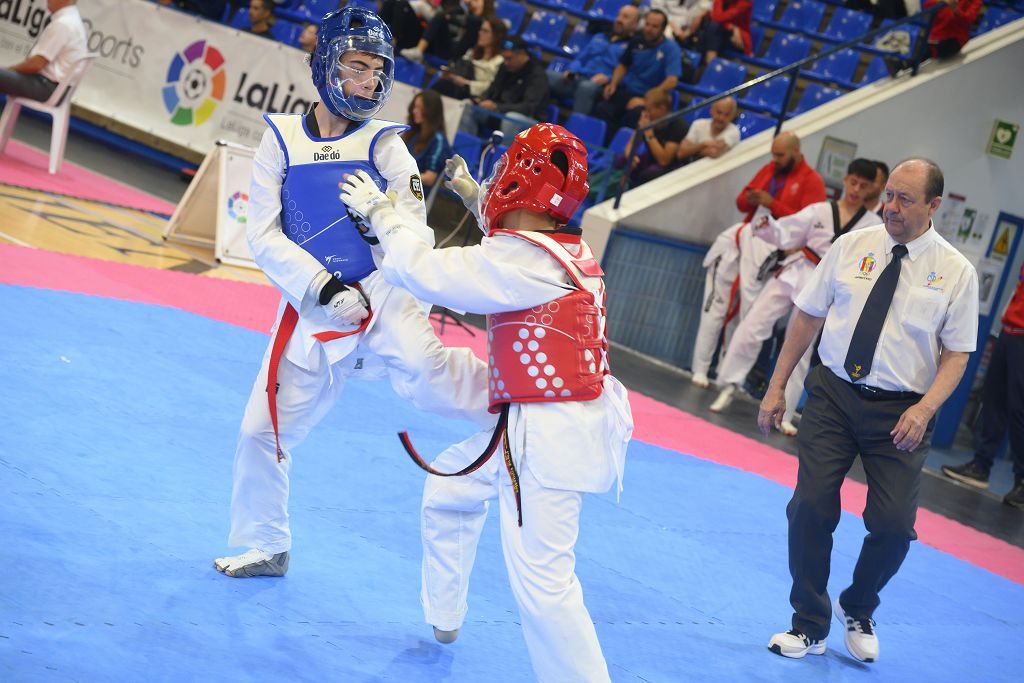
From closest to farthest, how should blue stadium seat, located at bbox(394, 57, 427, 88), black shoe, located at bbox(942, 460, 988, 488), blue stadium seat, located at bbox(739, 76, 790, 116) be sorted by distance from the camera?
Answer: black shoe, located at bbox(942, 460, 988, 488) < blue stadium seat, located at bbox(739, 76, 790, 116) < blue stadium seat, located at bbox(394, 57, 427, 88)

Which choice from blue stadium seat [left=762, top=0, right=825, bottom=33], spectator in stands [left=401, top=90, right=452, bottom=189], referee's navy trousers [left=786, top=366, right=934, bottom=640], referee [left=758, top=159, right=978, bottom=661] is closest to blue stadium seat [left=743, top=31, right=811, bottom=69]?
blue stadium seat [left=762, top=0, right=825, bottom=33]

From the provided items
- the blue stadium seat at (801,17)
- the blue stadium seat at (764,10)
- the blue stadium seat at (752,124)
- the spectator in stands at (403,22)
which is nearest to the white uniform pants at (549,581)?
the blue stadium seat at (752,124)

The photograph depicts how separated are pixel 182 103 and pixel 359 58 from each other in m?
10.8

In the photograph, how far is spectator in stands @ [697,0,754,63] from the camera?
1254cm

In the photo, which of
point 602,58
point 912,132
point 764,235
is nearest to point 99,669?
point 764,235

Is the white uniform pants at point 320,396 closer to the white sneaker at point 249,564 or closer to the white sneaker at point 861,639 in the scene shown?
the white sneaker at point 249,564

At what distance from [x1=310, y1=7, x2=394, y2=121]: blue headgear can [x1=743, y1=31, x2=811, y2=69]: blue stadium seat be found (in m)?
9.87

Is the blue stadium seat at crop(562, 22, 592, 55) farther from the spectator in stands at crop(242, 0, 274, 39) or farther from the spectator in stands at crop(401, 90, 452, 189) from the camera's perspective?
the spectator in stands at crop(242, 0, 274, 39)

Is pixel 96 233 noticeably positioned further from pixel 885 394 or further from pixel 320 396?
pixel 885 394

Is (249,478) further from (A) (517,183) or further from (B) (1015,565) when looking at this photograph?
(B) (1015,565)

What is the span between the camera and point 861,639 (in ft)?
14.3

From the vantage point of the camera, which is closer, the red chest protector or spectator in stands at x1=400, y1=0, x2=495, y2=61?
the red chest protector

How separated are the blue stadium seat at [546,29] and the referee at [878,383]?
1014 cm

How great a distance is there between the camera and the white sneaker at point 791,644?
4242 mm
